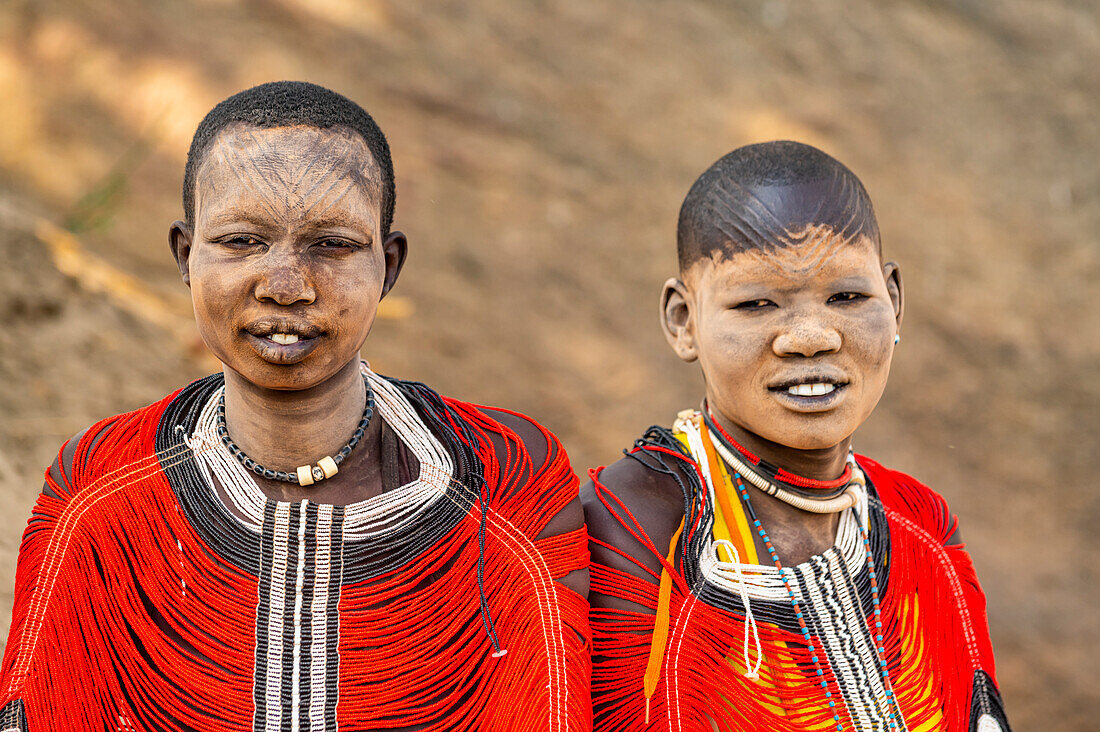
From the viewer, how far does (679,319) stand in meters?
2.57

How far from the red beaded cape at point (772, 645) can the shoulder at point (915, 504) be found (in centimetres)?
11

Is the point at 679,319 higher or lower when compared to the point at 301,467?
higher

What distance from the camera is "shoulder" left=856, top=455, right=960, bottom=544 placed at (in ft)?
8.91

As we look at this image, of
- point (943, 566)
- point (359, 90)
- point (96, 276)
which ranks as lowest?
point (943, 566)

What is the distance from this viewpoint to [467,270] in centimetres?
597

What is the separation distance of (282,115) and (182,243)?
32 cm

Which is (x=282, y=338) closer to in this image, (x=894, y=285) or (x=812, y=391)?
(x=812, y=391)

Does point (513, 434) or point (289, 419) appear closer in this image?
point (289, 419)

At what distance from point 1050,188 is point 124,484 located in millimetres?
5462

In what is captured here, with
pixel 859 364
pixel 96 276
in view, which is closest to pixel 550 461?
Result: pixel 859 364

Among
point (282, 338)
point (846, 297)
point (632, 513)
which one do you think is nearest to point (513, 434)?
point (632, 513)

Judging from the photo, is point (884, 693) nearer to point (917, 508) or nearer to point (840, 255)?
point (917, 508)

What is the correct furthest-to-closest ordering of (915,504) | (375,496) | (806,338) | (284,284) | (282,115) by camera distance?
(915,504) → (806,338) → (375,496) → (282,115) → (284,284)

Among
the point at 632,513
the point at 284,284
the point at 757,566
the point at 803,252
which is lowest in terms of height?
the point at 757,566
